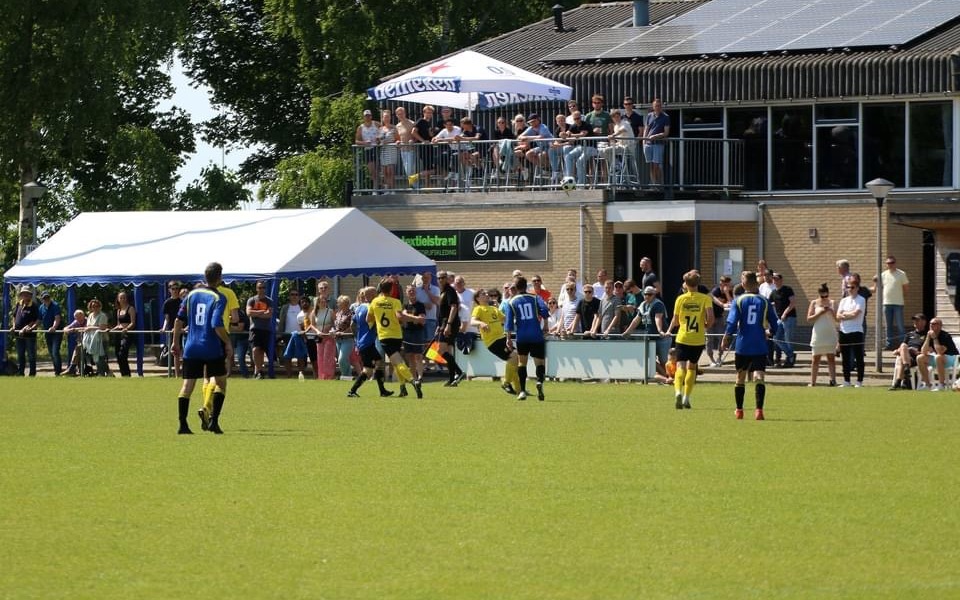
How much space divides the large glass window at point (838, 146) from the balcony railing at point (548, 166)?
5.72ft

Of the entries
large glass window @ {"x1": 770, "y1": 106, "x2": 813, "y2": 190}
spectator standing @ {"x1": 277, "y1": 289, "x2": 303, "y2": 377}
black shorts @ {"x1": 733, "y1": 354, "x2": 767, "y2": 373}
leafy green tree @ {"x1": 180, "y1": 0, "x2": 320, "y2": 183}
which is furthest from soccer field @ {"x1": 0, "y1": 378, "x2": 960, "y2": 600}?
leafy green tree @ {"x1": 180, "y1": 0, "x2": 320, "y2": 183}

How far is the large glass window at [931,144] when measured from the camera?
36.8 metres

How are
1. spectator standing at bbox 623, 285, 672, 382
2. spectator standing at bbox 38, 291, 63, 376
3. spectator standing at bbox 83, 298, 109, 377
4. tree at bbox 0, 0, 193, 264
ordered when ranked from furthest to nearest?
tree at bbox 0, 0, 193, 264 → spectator standing at bbox 38, 291, 63, 376 → spectator standing at bbox 83, 298, 109, 377 → spectator standing at bbox 623, 285, 672, 382

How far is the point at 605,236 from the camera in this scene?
122 feet

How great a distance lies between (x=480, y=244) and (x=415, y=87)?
4.53 metres

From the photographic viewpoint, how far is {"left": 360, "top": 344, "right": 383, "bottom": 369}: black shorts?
26.9 meters

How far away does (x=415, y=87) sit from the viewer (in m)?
35.2

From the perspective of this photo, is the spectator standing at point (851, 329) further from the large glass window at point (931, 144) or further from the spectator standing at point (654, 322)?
the large glass window at point (931, 144)

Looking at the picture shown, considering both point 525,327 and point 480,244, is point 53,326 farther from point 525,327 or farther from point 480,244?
point 525,327

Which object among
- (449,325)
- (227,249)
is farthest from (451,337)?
(227,249)

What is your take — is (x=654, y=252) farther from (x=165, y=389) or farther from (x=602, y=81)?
(x=165, y=389)

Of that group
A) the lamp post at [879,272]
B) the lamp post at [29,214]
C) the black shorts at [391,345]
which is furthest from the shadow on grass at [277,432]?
the lamp post at [29,214]

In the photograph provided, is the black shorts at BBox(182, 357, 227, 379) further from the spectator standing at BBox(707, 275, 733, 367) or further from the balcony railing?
the balcony railing

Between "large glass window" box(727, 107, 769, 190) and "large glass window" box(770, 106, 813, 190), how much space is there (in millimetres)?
240
